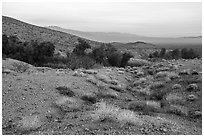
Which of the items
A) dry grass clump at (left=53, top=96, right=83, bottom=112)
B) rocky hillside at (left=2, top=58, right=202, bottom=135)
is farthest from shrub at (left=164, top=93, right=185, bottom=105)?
dry grass clump at (left=53, top=96, right=83, bottom=112)

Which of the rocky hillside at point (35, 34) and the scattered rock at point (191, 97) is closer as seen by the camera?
the scattered rock at point (191, 97)

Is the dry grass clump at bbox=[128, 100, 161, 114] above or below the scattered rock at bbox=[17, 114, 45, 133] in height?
above

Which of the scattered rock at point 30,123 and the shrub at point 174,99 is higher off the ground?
the shrub at point 174,99

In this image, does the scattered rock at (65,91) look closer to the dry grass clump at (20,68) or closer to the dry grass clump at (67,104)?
the dry grass clump at (67,104)

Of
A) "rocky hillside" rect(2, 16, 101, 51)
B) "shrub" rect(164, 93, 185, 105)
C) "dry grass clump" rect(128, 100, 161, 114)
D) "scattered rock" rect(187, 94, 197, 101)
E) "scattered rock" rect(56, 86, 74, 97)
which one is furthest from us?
→ "rocky hillside" rect(2, 16, 101, 51)

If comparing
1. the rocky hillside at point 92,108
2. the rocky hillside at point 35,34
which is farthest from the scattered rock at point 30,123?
the rocky hillside at point 35,34

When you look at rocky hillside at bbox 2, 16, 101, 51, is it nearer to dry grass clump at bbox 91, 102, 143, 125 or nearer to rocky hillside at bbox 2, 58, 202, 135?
rocky hillside at bbox 2, 58, 202, 135

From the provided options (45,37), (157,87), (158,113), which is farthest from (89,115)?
(45,37)

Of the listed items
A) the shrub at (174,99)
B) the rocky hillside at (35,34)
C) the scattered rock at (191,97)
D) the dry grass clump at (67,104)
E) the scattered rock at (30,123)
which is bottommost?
the scattered rock at (30,123)

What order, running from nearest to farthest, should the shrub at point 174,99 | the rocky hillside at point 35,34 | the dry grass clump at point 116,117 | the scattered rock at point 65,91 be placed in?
the dry grass clump at point 116,117
the shrub at point 174,99
the scattered rock at point 65,91
the rocky hillside at point 35,34

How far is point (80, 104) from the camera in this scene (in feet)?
34.3

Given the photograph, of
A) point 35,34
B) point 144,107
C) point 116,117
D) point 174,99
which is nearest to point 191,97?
point 174,99

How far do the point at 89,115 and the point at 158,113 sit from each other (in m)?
2.69

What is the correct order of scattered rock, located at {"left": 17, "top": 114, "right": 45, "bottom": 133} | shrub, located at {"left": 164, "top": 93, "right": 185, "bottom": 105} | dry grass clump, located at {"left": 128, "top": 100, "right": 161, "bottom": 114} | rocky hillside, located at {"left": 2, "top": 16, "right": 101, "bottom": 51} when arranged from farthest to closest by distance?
rocky hillside, located at {"left": 2, "top": 16, "right": 101, "bottom": 51} < shrub, located at {"left": 164, "top": 93, "right": 185, "bottom": 105} < dry grass clump, located at {"left": 128, "top": 100, "right": 161, "bottom": 114} < scattered rock, located at {"left": 17, "top": 114, "right": 45, "bottom": 133}
